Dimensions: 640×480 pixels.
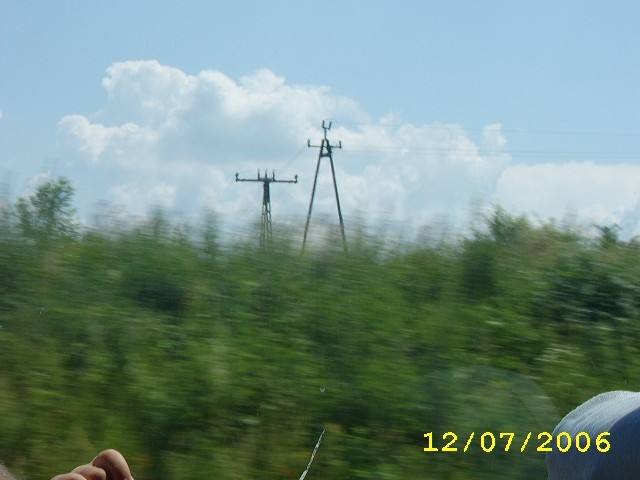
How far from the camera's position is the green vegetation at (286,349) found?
5.92 metres

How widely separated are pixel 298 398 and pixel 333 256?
7.83 ft

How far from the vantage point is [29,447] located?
5848mm

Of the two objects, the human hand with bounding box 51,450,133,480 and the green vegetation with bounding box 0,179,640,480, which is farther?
the green vegetation with bounding box 0,179,640,480

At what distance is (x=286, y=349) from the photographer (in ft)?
22.5

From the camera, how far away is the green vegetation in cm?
592

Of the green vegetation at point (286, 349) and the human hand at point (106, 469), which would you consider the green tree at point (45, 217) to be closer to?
the green vegetation at point (286, 349)

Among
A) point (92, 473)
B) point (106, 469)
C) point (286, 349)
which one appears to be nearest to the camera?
point (92, 473)
